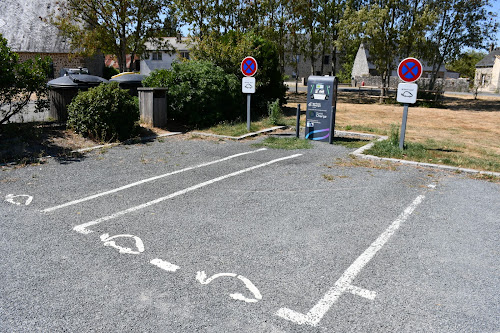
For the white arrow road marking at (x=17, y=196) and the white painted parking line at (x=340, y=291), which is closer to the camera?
the white painted parking line at (x=340, y=291)

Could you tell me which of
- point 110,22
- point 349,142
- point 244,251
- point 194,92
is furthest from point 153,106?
point 110,22

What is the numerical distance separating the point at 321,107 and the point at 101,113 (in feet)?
18.2

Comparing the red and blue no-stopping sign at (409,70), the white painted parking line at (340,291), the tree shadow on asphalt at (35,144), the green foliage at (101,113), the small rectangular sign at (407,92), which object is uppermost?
the red and blue no-stopping sign at (409,70)

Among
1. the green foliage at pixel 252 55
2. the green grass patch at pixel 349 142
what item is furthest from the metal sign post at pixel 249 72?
the green grass patch at pixel 349 142

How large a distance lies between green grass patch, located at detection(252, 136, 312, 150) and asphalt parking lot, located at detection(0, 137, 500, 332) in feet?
8.01

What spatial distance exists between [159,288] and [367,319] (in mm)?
1805

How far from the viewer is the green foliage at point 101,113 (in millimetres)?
9578

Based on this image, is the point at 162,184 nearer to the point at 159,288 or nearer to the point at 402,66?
the point at 159,288

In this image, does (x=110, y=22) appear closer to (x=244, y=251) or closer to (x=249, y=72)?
(x=249, y=72)

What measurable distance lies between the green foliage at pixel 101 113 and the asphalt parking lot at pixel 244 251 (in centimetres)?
245

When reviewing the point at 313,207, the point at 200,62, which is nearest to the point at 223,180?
the point at 313,207

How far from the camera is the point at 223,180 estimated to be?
6.94m

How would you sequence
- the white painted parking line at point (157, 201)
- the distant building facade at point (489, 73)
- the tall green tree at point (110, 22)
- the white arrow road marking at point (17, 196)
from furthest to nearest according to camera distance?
1. the distant building facade at point (489, 73)
2. the tall green tree at point (110, 22)
3. the white arrow road marking at point (17, 196)
4. the white painted parking line at point (157, 201)

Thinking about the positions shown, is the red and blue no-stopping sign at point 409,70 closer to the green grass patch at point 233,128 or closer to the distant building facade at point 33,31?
the green grass patch at point 233,128
